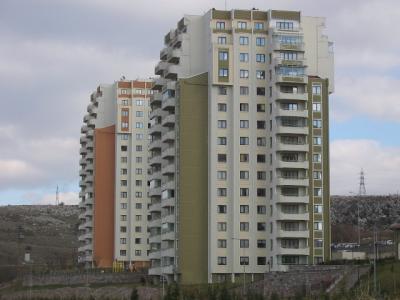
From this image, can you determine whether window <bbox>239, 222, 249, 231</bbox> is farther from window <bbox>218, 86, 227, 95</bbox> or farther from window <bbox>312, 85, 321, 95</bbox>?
window <bbox>312, 85, 321, 95</bbox>

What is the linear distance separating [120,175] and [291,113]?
208ft

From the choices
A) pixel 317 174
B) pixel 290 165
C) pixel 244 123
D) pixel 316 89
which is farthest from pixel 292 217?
pixel 316 89

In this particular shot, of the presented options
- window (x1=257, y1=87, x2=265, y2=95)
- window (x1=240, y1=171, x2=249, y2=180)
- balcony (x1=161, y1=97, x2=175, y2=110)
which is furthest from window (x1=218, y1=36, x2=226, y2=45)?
window (x1=240, y1=171, x2=249, y2=180)

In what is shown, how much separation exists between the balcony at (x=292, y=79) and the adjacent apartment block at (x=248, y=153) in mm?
129

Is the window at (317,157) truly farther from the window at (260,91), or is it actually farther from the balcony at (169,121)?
the balcony at (169,121)

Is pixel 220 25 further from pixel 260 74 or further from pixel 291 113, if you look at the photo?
pixel 291 113

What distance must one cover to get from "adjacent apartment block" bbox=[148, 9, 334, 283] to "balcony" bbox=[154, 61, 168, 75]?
6.92m

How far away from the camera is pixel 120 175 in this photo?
6722 inches

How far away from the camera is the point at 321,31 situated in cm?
12231

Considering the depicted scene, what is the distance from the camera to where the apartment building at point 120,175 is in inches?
6634

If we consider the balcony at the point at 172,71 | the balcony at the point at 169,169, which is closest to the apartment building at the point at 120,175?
the balcony at the point at 169,169

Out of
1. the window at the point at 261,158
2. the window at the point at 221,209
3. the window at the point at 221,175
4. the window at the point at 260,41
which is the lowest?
the window at the point at 221,209

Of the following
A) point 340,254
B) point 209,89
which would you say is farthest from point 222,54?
point 340,254

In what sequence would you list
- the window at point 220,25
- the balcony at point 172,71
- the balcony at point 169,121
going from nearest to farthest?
the window at point 220,25 < the balcony at point 172,71 < the balcony at point 169,121
